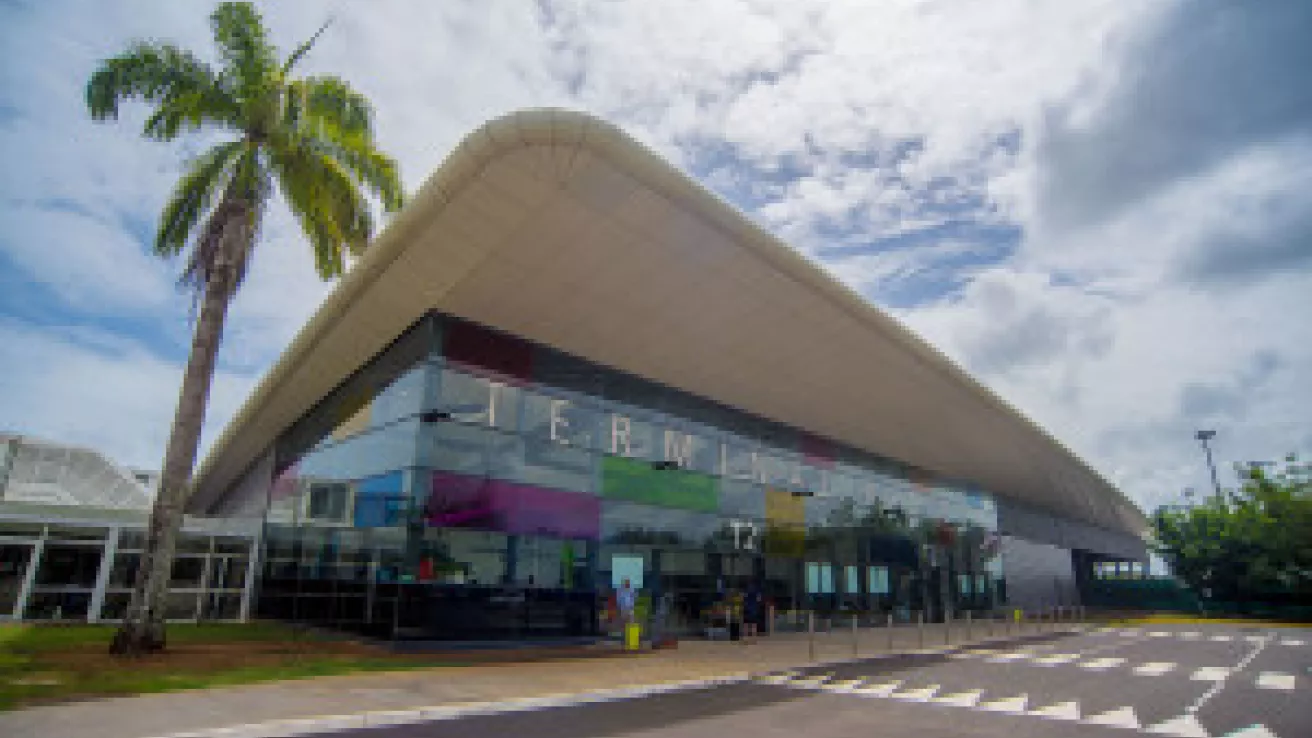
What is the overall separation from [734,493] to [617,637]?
640cm

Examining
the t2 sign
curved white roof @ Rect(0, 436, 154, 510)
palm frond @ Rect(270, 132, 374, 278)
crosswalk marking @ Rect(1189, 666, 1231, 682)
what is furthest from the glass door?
crosswalk marking @ Rect(1189, 666, 1231, 682)

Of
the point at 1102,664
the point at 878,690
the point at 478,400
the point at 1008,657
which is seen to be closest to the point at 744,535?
the point at 1008,657

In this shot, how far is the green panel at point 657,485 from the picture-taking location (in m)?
17.8

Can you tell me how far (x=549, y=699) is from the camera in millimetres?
9148

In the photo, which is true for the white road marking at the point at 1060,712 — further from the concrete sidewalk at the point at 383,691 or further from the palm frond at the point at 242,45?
the palm frond at the point at 242,45

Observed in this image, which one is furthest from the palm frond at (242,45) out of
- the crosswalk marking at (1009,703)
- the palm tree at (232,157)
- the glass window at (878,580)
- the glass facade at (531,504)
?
the glass window at (878,580)

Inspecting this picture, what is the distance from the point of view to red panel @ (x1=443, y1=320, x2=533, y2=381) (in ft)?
50.9

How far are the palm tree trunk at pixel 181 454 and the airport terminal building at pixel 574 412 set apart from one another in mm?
2520

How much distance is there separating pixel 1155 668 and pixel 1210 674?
1.00 metres

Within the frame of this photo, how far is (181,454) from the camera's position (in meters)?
12.7

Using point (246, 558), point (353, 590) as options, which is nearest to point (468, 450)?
point (353, 590)

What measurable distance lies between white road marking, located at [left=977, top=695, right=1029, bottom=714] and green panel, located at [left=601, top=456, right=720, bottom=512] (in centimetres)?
1014

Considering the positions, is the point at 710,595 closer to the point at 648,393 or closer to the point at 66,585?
the point at 648,393

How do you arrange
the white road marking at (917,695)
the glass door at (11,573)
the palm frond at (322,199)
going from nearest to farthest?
1. the white road marking at (917,695)
2. the palm frond at (322,199)
3. the glass door at (11,573)
